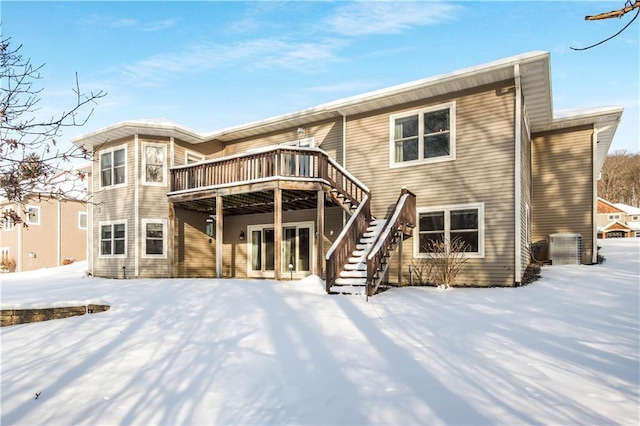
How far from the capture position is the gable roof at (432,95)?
32.5ft

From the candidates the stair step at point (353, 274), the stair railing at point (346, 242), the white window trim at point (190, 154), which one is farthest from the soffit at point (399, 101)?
the stair step at point (353, 274)

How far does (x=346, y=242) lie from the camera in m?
9.98

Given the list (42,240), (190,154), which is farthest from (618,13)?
(42,240)

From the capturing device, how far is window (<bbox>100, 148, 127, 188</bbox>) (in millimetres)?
15305

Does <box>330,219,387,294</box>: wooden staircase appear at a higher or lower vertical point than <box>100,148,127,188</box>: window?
lower

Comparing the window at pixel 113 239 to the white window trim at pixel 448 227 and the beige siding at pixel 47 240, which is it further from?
the beige siding at pixel 47 240

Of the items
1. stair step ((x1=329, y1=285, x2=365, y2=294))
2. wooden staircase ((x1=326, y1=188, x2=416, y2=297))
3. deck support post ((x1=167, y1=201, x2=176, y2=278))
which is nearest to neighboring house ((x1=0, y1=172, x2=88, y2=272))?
deck support post ((x1=167, y1=201, x2=176, y2=278))

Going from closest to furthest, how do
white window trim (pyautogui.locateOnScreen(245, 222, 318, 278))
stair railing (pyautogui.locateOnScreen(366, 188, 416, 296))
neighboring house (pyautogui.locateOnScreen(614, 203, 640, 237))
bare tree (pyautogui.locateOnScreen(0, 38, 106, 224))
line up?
bare tree (pyautogui.locateOnScreen(0, 38, 106, 224)) < stair railing (pyautogui.locateOnScreen(366, 188, 416, 296)) < white window trim (pyautogui.locateOnScreen(245, 222, 318, 278)) < neighboring house (pyautogui.locateOnScreen(614, 203, 640, 237))

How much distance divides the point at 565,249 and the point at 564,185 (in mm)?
2172

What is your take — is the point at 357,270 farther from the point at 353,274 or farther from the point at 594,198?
the point at 594,198

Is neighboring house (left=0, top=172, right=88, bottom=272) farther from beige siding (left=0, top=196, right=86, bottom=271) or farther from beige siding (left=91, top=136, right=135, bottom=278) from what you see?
beige siding (left=91, top=136, right=135, bottom=278)

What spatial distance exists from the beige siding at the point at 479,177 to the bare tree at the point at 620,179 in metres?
50.0

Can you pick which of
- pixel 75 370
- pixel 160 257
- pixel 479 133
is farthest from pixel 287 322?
pixel 160 257

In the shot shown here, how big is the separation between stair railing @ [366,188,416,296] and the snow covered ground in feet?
2.45
